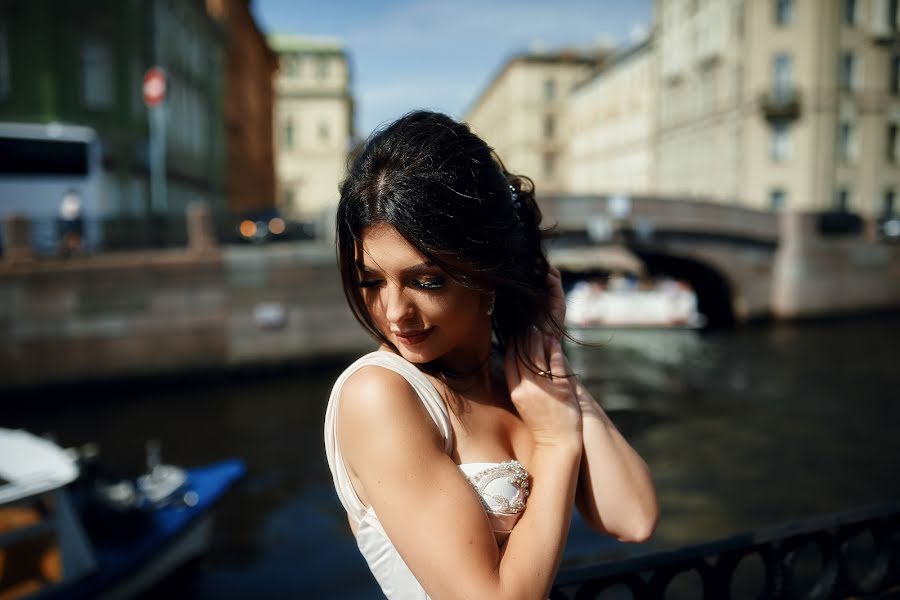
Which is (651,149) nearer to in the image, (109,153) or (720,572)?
(109,153)

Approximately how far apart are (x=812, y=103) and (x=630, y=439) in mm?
24192

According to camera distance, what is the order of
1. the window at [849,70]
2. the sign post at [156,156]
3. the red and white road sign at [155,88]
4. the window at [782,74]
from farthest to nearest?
the window at [782,74] → the window at [849,70] → the sign post at [156,156] → the red and white road sign at [155,88]

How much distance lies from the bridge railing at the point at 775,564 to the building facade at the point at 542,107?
172ft

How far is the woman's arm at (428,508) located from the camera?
1.10 metres

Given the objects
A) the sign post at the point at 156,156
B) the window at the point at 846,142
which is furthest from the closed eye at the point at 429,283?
the window at the point at 846,142

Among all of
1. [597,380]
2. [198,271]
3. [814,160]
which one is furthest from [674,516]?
[814,160]

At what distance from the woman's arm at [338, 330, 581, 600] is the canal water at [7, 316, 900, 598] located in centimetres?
731

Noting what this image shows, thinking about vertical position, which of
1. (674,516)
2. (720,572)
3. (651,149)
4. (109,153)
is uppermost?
(651,149)

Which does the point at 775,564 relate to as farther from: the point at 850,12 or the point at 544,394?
the point at 850,12

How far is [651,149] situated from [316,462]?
112 feet

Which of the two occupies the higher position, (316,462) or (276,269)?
(276,269)

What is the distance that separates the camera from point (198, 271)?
15.5m

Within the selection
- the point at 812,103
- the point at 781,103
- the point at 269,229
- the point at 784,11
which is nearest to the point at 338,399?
the point at 269,229

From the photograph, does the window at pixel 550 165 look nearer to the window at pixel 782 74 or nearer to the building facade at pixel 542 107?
the building facade at pixel 542 107
